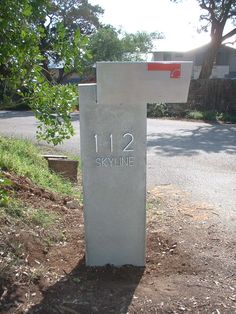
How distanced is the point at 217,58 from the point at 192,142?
39.4 m

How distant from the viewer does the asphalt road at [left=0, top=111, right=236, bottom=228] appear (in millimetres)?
6223

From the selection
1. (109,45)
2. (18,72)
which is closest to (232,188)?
(18,72)

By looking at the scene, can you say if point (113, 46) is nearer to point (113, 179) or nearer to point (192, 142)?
point (192, 142)

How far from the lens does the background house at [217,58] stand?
155 feet

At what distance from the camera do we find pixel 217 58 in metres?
48.3

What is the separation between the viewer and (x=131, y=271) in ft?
11.3

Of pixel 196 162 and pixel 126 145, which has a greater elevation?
pixel 126 145

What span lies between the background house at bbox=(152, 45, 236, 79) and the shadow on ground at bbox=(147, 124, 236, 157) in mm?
34126

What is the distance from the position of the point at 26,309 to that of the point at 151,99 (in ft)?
5.81

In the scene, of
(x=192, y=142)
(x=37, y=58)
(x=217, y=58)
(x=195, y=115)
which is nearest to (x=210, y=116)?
(x=195, y=115)

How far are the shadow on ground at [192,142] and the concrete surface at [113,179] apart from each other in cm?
627

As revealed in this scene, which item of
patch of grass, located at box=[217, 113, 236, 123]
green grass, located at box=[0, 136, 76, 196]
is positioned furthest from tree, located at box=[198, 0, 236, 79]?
green grass, located at box=[0, 136, 76, 196]

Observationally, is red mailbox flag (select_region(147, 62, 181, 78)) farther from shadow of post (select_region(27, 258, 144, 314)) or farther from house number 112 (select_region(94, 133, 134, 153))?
shadow of post (select_region(27, 258, 144, 314))

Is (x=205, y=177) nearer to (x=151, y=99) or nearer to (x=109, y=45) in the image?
(x=151, y=99)
